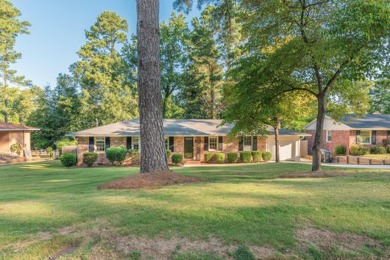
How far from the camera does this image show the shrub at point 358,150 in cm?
2409

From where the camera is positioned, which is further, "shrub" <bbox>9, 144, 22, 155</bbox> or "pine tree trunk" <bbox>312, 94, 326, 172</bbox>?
"shrub" <bbox>9, 144, 22, 155</bbox>

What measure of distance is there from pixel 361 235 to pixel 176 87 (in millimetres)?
30538

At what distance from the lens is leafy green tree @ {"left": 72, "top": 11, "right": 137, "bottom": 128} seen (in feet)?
104

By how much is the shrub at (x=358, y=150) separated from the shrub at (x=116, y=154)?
19806mm

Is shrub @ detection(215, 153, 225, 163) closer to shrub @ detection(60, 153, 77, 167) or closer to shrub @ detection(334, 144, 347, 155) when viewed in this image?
shrub @ detection(60, 153, 77, 167)

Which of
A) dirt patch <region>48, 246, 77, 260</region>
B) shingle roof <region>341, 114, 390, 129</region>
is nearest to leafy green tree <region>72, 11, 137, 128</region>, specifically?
shingle roof <region>341, 114, 390, 129</region>

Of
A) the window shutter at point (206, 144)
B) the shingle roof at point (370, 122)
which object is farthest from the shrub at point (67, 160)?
the shingle roof at point (370, 122)

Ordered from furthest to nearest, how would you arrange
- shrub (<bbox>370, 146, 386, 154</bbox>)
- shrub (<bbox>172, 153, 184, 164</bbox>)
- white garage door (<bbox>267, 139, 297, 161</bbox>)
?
1. shrub (<bbox>370, 146, 386, 154</bbox>)
2. white garage door (<bbox>267, 139, 297, 161</bbox>)
3. shrub (<bbox>172, 153, 184, 164</bbox>)

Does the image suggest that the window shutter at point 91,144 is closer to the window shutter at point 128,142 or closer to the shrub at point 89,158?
the shrub at point 89,158

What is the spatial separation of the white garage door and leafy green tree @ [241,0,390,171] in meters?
10.9

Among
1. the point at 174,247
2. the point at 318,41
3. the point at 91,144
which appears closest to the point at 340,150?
the point at 318,41

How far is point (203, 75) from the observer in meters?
31.1

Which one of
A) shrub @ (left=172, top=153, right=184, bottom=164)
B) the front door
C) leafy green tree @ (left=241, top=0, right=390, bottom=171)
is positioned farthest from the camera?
the front door

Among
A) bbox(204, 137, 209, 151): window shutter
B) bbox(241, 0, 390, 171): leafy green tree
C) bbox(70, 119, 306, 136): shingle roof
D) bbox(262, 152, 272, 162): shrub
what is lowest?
bbox(262, 152, 272, 162): shrub
